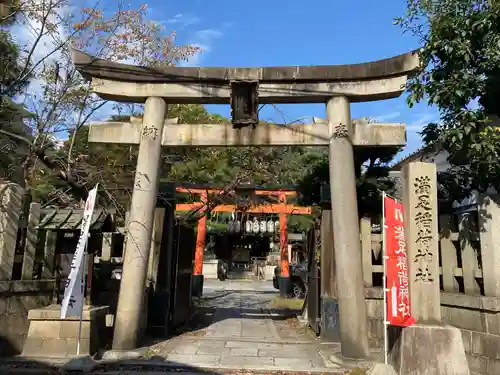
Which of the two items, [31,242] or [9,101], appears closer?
[31,242]

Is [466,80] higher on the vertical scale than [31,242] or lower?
higher

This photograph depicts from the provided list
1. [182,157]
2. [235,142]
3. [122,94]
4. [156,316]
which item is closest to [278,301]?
[182,157]

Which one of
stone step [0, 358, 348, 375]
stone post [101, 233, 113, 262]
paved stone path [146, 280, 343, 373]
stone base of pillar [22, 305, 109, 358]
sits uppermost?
stone post [101, 233, 113, 262]

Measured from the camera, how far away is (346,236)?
7918 millimetres

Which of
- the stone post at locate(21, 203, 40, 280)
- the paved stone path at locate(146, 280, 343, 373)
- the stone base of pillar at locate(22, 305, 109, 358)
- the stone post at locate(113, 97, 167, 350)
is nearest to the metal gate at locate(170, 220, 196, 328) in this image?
the paved stone path at locate(146, 280, 343, 373)

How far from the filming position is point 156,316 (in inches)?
377

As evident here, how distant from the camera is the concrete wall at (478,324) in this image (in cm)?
640

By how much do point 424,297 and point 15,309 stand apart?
23.4 ft

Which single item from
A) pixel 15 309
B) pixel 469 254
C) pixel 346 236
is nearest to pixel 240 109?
pixel 346 236

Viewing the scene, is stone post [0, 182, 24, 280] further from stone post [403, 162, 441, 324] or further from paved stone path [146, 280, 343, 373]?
stone post [403, 162, 441, 324]

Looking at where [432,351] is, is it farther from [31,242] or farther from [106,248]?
[31,242]

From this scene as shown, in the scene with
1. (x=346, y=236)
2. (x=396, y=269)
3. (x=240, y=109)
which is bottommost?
(x=396, y=269)

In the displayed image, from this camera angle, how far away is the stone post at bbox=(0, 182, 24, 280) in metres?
7.64

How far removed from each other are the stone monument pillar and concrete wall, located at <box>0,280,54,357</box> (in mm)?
6593
